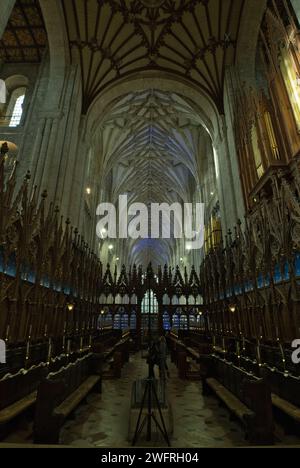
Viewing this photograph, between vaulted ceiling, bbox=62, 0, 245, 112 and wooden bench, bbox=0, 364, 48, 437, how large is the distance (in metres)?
16.8

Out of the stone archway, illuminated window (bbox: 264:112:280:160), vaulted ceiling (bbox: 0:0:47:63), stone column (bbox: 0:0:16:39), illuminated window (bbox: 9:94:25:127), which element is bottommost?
illuminated window (bbox: 264:112:280:160)

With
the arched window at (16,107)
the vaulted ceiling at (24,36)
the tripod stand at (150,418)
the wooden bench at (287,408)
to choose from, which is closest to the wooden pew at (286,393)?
the wooden bench at (287,408)

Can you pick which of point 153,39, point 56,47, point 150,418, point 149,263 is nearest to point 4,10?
point 56,47

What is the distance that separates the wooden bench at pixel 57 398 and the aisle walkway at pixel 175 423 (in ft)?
1.06

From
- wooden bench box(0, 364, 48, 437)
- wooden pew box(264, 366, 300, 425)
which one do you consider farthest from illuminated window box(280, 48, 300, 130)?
wooden bench box(0, 364, 48, 437)

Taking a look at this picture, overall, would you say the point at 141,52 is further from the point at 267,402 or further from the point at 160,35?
the point at 267,402

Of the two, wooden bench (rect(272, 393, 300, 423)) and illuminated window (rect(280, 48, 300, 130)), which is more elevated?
illuminated window (rect(280, 48, 300, 130))

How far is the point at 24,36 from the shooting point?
15141mm

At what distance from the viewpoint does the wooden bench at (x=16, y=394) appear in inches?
130

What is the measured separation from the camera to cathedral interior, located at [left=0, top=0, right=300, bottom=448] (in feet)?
12.9

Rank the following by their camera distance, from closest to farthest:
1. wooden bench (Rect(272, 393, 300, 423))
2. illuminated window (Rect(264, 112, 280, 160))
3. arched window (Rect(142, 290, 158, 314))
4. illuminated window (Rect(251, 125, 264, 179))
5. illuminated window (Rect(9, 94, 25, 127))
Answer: wooden bench (Rect(272, 393, 300, 423))
illuminated window (Rect(264, 112, 280, 160))
illuminated window (Rect(251, 125, 264, 179))
illuminated window (Rect(9, 94, 25, 127))
arched window (Rect(142, 290, 158, 314))

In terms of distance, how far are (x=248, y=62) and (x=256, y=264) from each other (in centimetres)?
1332

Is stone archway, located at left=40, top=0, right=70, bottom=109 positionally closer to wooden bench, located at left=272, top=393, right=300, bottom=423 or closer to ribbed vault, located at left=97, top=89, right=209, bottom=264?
ribbed vault, located at left=97, top=89, right=209, bottom=264

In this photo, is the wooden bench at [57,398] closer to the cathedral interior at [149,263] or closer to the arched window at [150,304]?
the cathedral interior at [149,263]
